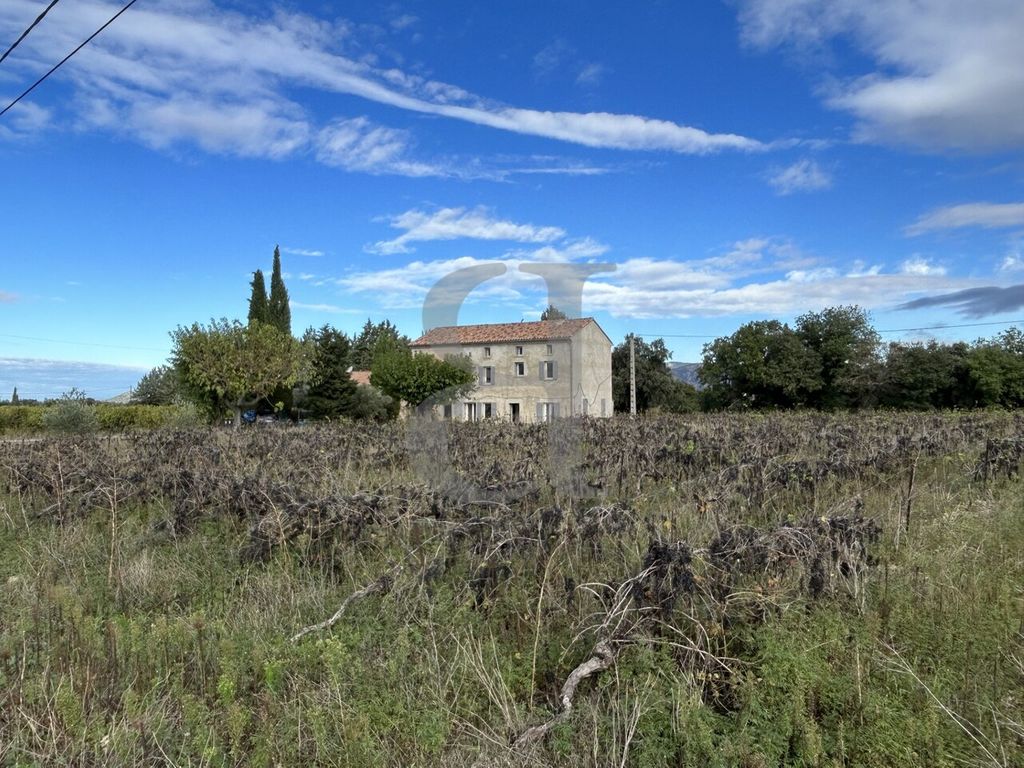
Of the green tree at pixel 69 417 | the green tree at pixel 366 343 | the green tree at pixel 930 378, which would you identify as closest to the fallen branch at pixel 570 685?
the green tree at pixel 69 417

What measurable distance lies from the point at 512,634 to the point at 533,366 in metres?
36.6

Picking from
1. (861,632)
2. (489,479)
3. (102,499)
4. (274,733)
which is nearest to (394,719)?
(274,733)

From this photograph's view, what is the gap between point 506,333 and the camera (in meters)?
41.2

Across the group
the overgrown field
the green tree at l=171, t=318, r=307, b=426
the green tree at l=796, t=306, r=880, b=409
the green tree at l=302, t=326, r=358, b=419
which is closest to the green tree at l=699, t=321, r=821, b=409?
the green tree at l=796, t=306, r=880, b=409

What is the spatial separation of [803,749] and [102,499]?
632 cm

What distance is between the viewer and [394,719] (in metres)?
2.64

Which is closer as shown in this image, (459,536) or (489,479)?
(459,536)

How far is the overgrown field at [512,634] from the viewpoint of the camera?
2.46m

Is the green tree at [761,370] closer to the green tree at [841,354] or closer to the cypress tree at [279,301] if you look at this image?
the green tree at [841,354]

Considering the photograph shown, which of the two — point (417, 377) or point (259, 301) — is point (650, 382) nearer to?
point (417, 377)

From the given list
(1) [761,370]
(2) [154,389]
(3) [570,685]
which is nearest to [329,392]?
(2) [154,389]

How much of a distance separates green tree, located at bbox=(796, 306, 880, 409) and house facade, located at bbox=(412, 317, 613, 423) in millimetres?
13842

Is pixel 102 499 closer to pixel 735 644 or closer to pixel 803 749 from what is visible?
pixel 735 644

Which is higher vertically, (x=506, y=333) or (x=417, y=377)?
(x=506, y=333)
